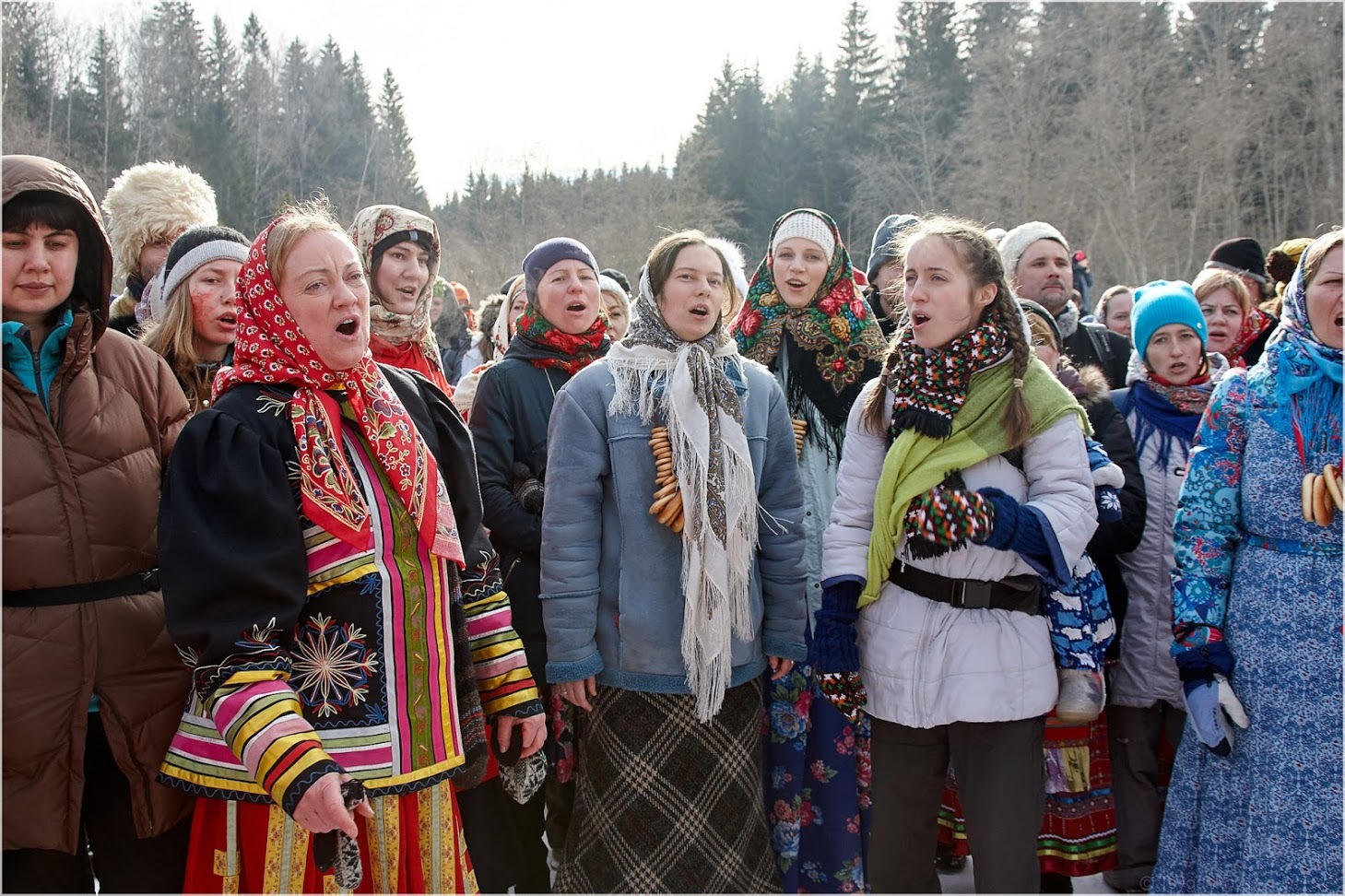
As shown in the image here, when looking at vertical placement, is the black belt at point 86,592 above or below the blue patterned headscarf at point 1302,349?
below

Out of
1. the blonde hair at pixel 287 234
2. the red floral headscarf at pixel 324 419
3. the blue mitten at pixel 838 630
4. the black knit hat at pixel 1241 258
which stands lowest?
the blue mitten at pixel 838 630

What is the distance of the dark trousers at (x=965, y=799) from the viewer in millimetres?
2592

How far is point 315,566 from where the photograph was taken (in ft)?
6.69

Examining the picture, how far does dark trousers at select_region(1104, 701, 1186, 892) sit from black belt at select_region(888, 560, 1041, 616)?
1.20 meters

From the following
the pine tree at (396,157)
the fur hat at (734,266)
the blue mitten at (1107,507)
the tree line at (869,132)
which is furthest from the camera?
the pine tree at (396,157)

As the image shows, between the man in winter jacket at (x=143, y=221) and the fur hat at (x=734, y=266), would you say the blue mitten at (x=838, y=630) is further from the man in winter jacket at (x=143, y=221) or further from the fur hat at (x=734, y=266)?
the man in winter jacket at (x=143, y=221)

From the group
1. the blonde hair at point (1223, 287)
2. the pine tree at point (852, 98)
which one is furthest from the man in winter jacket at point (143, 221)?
the pine tree at point (852, 98)

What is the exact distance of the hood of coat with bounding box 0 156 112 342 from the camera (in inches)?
86.7

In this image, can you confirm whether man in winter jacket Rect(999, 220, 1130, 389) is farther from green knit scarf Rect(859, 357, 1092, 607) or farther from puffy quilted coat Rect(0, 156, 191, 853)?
puffy quilted coat Rect(0, 156, 191, 853)

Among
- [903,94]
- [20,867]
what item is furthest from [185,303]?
[903,94]

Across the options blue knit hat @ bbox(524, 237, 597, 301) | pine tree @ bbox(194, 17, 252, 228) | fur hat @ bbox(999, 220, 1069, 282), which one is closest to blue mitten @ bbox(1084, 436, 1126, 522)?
fur hat @ bbox(999, 220, 1069, 282)

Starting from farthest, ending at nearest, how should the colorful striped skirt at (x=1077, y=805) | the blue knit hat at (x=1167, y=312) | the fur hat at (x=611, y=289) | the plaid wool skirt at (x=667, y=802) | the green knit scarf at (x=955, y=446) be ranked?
the fur hat at (x=611, y=289) < the blue knit hat at (x=1167, y=312) < the colorful striped skirt at (x=1077, y=805) < the plaid wool skirt at (x=667, y=802) < the green knit scarf at (x=955, y=446)

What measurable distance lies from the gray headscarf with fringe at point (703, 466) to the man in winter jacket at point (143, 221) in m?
1.87

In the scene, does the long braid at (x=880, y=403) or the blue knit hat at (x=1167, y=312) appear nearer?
the long braid at (x=880, y=403)
